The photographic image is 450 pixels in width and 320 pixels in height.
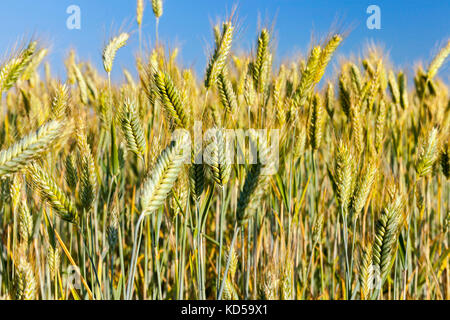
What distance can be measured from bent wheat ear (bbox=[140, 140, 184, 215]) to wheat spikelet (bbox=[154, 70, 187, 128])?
24cm

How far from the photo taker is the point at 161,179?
1.00 m

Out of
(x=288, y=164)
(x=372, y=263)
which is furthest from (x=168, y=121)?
(x=372, y=263)

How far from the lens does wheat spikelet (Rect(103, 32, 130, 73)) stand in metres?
1.59

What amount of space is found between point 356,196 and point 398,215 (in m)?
→ 0.14

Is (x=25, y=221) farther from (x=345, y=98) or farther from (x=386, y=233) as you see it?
(x=345, y=98)

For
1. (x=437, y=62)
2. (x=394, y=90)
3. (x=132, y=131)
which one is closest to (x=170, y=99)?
(x=132, y=131)

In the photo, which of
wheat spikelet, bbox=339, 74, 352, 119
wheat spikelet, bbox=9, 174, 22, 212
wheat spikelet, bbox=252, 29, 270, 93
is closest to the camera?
wheat spikelet, bbox=9, 174, 22, 212

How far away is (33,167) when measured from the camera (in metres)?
1.12

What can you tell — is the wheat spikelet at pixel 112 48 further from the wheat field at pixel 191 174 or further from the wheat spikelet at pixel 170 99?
the wheat spikelet at pixel 170 99

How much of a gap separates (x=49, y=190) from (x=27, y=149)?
204 mm

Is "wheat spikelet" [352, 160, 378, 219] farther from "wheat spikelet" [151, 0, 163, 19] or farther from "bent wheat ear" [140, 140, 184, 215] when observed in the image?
"wheat spikelet" [151, 0, 163, 19]

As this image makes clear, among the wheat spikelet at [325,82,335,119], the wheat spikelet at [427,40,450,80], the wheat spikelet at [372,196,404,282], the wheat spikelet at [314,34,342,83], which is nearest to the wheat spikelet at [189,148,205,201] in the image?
the wheat spikelet at [372,196,404,282]
